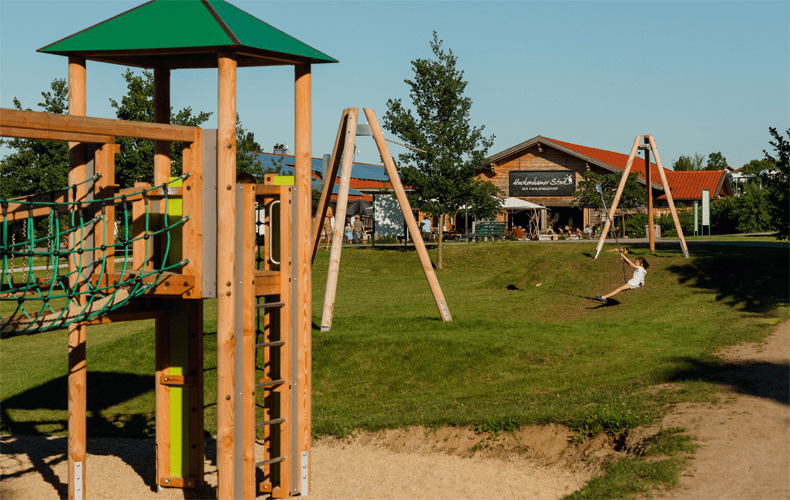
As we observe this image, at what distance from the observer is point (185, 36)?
7.12m

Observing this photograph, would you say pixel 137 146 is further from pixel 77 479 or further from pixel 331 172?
pixel 77 479

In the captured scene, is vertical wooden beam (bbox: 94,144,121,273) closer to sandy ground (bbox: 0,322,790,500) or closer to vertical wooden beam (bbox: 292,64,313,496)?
vertical wooden beam (bbox: 292,64,313,496)

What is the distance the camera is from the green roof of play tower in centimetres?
709

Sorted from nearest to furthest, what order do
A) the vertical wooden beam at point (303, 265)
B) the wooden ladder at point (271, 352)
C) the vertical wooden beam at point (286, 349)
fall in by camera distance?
the wooden ladder at point (271, 352) < the vertical wooden beam at point (286, 349) < the vertical wooden beam at point (303, 265)

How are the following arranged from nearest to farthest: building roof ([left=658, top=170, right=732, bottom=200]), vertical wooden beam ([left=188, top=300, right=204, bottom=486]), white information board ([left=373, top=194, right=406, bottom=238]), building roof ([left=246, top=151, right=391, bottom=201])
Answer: vertical wooden beam ([left=188, top=300, right=204, bottom=486]) → white information board ([left=373, top=194, right=406, bottom=238]) → building roof ([left=658, top=170, right=732, bottom=200]) → building roof ([left=246, top=151, right=391, bottom=201])

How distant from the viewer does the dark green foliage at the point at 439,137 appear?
31594mm

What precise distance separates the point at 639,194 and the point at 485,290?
20.5 meters

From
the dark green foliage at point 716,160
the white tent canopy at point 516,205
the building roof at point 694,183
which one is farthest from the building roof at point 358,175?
the dark green foliage at point 716,160

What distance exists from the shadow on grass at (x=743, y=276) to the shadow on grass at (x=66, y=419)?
1182cm

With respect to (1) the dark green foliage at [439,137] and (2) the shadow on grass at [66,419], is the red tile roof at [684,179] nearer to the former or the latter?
(1) the dark green foliage at [439,137]

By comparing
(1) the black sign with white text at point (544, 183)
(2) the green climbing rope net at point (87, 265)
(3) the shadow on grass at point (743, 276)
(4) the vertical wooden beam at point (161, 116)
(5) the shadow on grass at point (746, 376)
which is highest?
(1) the black sign with white text at point (544, 183)

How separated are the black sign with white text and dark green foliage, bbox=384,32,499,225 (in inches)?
672

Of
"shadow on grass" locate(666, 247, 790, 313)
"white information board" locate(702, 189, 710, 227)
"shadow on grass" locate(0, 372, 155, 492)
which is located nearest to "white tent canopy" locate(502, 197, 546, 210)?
"white information board" locate(702, 189, 710, 227)

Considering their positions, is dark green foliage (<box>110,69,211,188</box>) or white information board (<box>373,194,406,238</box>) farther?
white information board (<box>373,194,406,238</box>)
